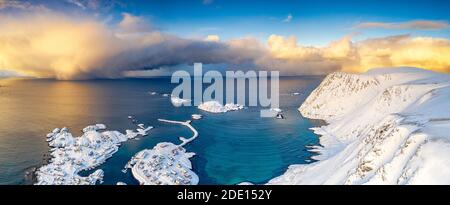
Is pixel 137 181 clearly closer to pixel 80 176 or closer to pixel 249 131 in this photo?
pixel 80 176

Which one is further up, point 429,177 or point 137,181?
point 429,177

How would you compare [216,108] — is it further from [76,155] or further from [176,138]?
[76,155]

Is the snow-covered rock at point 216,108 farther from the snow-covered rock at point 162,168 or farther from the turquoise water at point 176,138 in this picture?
the snow-covered rock at point 162,168

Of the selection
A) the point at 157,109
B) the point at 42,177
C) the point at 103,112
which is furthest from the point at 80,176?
the point at 157,109

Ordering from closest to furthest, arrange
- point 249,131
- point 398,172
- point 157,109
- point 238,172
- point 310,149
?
point 398,172 → point 238,172 → point 310,149 → point 249,131 → point 157,109

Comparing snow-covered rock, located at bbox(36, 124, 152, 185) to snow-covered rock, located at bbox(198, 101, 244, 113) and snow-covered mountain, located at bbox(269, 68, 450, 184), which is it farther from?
snow-covered rock, located at bbox(198, 101, 244, 113)
